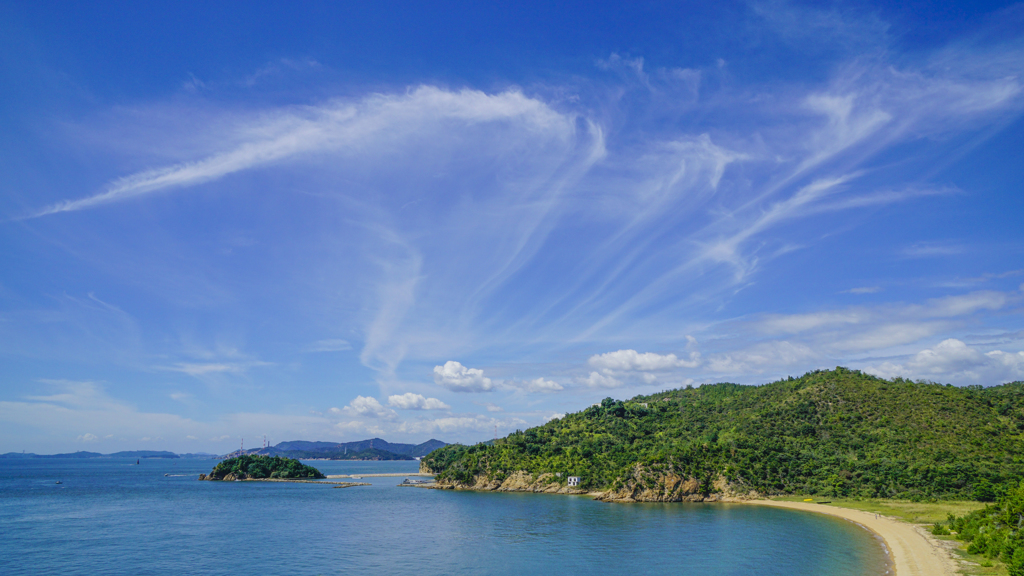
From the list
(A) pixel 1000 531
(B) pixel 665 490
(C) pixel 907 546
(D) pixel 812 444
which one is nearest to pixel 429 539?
(C) pixel 907 546

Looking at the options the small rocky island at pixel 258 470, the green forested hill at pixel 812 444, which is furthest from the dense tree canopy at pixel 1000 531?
the small rocky island at pixel 258 470

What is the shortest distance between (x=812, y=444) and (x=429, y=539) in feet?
282

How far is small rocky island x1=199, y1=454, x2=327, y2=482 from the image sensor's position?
18600cm

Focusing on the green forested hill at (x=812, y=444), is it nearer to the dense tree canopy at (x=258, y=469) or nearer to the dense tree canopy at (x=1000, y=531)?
the dense tree canopy at (x=1000, y=531)

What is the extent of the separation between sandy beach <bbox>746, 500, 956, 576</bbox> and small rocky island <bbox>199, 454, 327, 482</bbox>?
528 ft

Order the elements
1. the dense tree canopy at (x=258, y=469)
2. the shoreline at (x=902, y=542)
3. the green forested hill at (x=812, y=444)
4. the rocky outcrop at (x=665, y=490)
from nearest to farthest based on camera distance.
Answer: the shoreline at (x=902, y=542) → the green forested hill at (x=812, y=444) → the rocky outcrop at (x=665, y=490) → the dense tree canopy at (x=258, y=469)

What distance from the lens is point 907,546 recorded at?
185ft

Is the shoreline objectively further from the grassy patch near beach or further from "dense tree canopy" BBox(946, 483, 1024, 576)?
"dense tree canopy" BBox(946, 483, 1024, 576)

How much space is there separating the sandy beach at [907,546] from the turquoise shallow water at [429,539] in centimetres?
187

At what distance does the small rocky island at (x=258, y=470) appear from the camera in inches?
7323

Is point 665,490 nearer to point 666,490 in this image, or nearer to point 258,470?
point 666,490

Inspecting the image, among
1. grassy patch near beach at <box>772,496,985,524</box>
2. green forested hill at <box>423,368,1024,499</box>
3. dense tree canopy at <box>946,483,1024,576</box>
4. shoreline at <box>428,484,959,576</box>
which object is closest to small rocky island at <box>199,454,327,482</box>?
green forested hill at <box>423,368,1024,499</box>

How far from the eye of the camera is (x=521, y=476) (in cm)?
13900

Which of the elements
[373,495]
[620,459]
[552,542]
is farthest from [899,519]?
[373,495]
